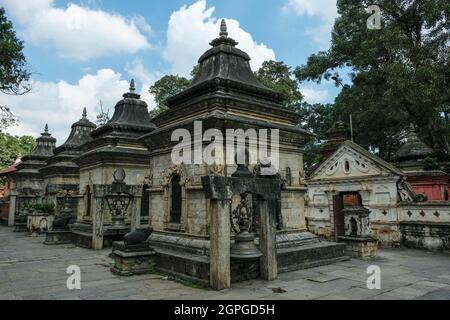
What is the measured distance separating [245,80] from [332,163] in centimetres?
871

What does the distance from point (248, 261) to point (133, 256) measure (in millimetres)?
2899

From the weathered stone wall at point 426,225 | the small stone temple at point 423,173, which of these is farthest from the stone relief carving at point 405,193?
the small stone temple at point 423,173

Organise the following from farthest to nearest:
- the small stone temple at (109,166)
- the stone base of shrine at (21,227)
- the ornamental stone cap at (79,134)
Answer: the stone base of shrine at (21,227), the ornamental stone cap at (79,134), the small stone temple at (109,166)

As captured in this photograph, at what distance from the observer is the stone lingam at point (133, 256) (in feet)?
27.3

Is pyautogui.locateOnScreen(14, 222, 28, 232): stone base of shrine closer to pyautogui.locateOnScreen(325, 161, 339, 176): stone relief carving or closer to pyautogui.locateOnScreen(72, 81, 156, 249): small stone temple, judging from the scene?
pyautogui.locateOnScreen(72, 81, 156, 249): small stone temple

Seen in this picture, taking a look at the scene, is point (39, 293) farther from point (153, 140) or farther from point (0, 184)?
point (0, 184)

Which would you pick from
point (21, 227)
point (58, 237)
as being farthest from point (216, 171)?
point (21, 227)

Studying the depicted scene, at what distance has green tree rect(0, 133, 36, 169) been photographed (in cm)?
4941

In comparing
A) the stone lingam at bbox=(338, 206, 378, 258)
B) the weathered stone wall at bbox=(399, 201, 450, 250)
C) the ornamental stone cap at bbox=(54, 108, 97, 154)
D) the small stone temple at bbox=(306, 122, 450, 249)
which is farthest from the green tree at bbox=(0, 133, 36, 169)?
the weathered stone wall at bbox=(399, 201, 450, 250)

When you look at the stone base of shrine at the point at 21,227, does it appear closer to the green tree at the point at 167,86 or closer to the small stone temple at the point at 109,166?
the small stone temple at the point at 109,166

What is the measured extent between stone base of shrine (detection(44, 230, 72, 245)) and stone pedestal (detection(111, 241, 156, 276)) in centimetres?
814

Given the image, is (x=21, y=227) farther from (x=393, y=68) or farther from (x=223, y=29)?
(x=393, y=68)

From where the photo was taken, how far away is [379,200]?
15.0 metres

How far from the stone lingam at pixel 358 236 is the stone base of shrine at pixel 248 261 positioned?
0.90 meters
